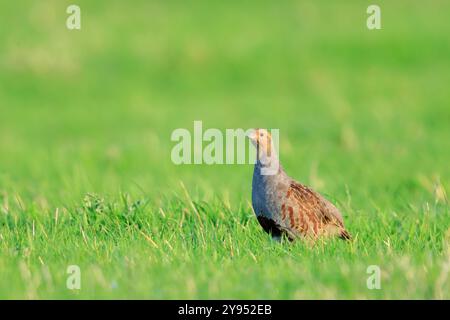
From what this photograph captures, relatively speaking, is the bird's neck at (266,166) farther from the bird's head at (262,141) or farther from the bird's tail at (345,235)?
the bird's tail at (345,235)

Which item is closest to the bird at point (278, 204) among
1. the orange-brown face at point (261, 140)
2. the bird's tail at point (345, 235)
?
the orange-brown face at point (261, 140)

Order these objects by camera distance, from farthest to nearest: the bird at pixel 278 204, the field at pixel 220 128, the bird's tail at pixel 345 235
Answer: the bird's tail at pixel 345 235
the bird at pixel 278 204
the field at pixel 220 128

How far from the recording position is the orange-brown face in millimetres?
8086

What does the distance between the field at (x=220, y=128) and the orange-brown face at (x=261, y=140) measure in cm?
76

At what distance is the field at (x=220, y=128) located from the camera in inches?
284

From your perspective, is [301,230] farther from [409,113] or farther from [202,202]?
[409,113]

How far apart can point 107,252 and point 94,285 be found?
80cm

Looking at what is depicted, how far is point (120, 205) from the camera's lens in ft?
29.7

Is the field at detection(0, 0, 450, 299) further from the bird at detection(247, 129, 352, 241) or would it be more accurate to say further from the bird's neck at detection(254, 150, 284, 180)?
the bird's neck at detection(254, 150, 284, 180)

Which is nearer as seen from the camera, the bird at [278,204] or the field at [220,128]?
the field at [220,128]

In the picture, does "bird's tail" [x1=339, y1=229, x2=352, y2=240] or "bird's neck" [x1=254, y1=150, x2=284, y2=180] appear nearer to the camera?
"bird's neck" [x1=254, y1=150, x2=284, y2=180]

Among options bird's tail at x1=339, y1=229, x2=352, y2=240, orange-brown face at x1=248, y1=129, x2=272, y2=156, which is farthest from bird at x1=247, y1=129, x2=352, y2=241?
bird's tail at x1=339, y1=229, x2=352, y2=240

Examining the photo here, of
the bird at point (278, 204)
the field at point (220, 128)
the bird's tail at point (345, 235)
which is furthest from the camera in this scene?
the bird's tail at point (345, 235)
